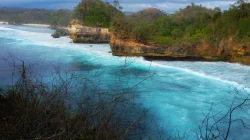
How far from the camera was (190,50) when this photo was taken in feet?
89.4

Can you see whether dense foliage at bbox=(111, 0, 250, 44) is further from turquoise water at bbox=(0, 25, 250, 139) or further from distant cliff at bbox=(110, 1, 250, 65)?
turquoise water at bbox=(0, 25, 250, 139)

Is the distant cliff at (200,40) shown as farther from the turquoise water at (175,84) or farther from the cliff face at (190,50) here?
the turquoise water at (175,84)

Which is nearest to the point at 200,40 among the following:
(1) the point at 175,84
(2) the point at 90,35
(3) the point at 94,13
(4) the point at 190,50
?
(4) the point at 190,50

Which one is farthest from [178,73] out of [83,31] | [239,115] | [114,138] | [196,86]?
[83,31]

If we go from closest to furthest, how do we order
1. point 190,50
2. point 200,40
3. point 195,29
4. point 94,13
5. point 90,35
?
point 190,50 < point 200,40 < point 195,29 < point 90,35 < point 94,13

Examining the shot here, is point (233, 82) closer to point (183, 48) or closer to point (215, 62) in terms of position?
point (215, 62)

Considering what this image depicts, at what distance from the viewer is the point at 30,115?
4.58m

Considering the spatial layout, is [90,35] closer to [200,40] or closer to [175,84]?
[200,40]

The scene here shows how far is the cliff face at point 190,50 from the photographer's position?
24.9 meters

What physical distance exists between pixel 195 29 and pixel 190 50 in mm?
4297

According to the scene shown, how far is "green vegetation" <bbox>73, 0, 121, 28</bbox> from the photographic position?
41.9m

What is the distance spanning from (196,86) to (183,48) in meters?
10.2

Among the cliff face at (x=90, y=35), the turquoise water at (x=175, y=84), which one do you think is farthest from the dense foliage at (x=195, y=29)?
the cliff face at (x=90, y=35)

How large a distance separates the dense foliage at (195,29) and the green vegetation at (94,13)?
33.1 ft
